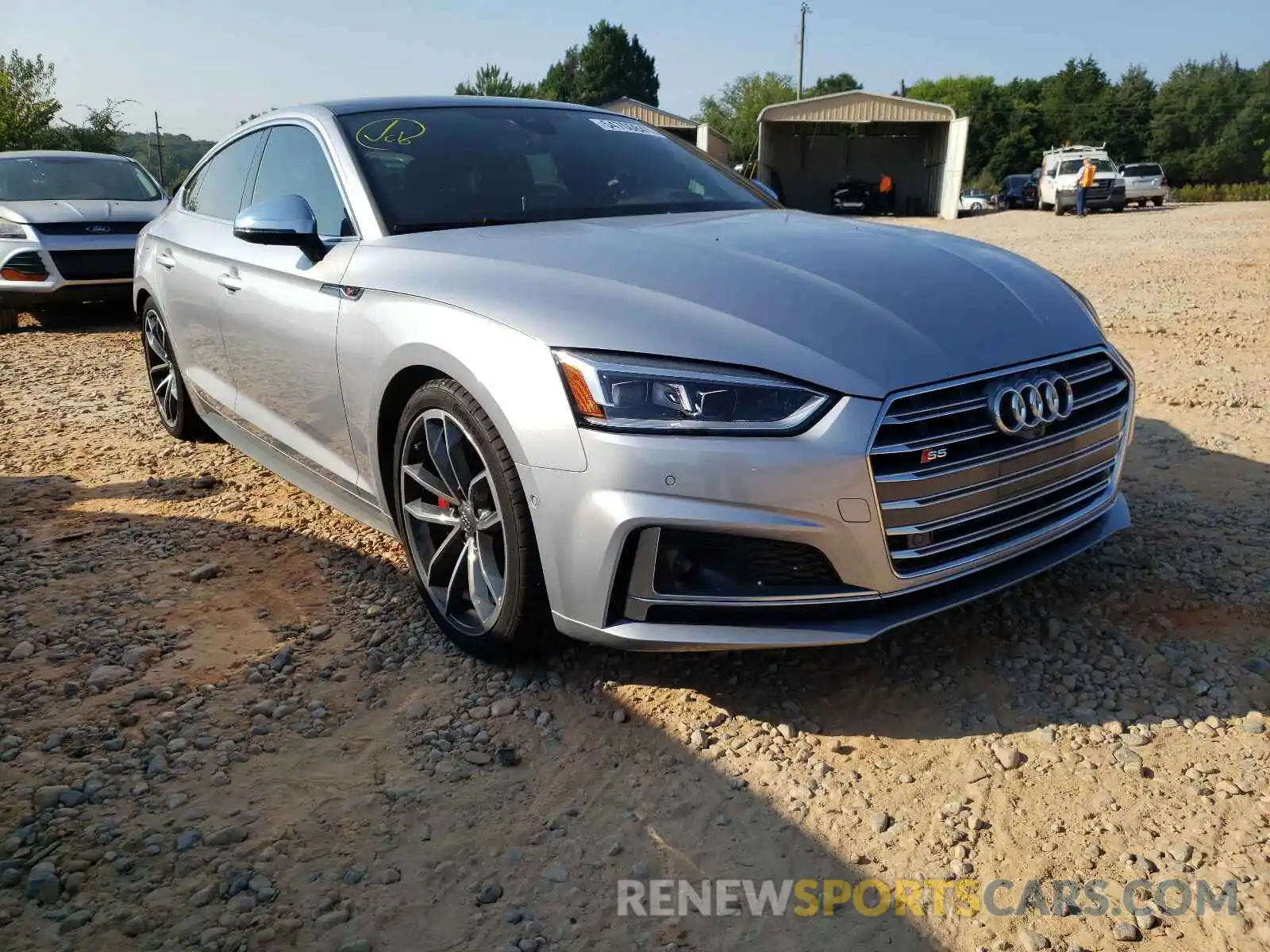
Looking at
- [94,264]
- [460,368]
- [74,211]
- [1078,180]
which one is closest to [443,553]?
[460,368]

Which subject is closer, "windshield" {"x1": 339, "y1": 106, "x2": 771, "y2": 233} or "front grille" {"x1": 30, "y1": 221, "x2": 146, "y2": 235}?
"windshield" {"x1": 339, "y1": 106, "x2": 771, "y2": 233}

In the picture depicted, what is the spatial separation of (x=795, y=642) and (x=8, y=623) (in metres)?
2.66

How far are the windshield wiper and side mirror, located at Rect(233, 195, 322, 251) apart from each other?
1.02 ft

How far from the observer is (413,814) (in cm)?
234

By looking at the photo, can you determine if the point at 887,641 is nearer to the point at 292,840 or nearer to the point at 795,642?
the point at 795,642

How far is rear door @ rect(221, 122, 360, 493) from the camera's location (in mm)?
3295

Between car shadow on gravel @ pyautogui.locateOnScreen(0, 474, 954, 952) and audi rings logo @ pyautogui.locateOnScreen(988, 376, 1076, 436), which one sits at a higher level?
audi rings logo @ pyautogui.locateOnScreen(988, 376, 1076, 436)

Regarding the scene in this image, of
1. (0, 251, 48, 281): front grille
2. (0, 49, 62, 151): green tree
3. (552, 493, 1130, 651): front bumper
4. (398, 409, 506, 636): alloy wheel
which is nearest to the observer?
(552, 493, 1130, 651): front bumper

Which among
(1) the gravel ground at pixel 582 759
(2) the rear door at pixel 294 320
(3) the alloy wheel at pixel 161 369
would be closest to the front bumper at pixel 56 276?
(3) the alloy wheel at pixel 161 369

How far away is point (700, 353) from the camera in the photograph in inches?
91.8

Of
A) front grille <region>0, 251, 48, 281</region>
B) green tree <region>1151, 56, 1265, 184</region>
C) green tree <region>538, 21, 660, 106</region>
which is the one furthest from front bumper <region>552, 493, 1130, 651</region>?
green tree <region>538, 21, 660, 106</region>

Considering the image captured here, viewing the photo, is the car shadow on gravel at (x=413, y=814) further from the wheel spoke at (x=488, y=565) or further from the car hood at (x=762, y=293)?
the car hood at (x=762, y=293)

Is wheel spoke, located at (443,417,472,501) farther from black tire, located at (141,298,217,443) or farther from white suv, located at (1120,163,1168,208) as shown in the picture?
white suv, located at (1120,163,1168,208)

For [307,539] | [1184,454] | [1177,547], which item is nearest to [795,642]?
[1177,547]
